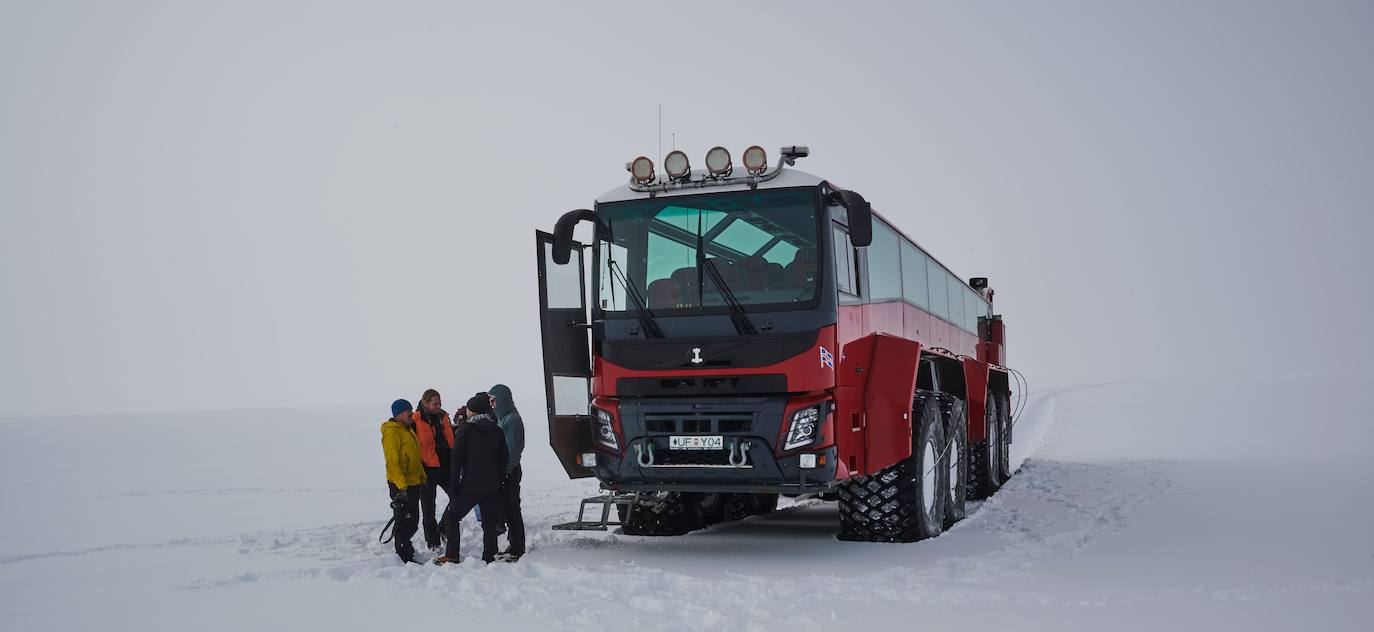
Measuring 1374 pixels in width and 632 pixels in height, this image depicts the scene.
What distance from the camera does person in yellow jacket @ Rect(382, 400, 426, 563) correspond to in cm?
863

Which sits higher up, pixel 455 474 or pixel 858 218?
pixel 858 218

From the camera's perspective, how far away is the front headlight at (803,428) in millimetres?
8461

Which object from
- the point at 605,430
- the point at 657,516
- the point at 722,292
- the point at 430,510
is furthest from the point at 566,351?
the point at 657,516

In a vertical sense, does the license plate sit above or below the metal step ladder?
above

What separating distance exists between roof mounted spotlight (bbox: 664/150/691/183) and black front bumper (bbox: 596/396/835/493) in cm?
183

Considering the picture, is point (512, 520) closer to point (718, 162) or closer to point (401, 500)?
point (401, 500)

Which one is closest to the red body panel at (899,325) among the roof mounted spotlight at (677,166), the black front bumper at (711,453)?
the black front bumper at (711,453)

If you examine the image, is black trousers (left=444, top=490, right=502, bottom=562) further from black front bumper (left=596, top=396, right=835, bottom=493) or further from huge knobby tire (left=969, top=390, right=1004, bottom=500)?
huge knobby tire (left=969, top=390, right=1004, bottom=500)

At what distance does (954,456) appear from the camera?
1138cm

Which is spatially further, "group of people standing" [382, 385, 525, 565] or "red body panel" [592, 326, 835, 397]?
"group of people standing" [382, 385, 525, 565]

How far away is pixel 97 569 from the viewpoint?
9.08 m

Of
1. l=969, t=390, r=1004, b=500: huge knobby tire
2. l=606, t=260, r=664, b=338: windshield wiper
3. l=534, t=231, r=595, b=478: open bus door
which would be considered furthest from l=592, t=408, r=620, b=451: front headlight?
l=969, t=390, r=1004, b=500: huge knobby tire

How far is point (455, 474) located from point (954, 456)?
5330mm

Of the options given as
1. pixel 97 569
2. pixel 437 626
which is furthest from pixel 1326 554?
pixel 97 569
